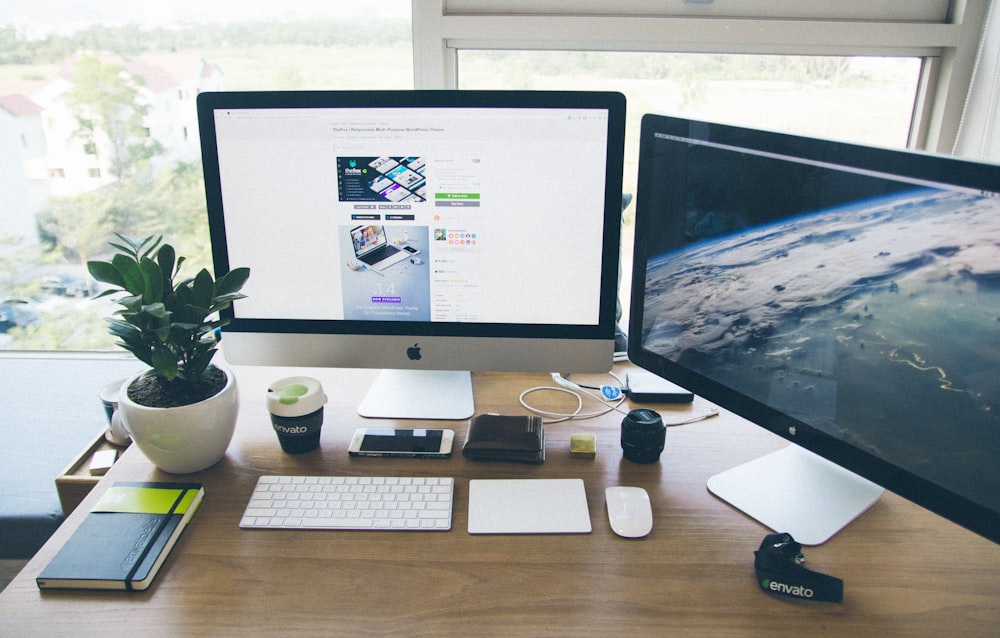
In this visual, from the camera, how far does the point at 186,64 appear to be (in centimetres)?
164

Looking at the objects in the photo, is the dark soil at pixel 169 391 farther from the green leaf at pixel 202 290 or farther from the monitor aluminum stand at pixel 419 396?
the monitor aluminum stand at pixel 419 396

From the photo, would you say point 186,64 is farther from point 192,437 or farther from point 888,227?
point 888,227

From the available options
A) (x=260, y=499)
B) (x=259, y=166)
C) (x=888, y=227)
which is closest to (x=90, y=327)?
(x=259, y=166)

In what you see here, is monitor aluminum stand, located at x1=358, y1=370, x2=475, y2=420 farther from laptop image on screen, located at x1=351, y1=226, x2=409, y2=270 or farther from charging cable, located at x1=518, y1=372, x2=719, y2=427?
laptop image on screen, located at x1=351, y1=226, x2=409, y2=270

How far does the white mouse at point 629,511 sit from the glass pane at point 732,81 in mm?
675

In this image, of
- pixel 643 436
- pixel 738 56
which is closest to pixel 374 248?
pixel 643 436

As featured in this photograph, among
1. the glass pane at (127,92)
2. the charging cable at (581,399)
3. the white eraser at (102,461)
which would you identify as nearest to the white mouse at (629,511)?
the charging cable at (581,399)

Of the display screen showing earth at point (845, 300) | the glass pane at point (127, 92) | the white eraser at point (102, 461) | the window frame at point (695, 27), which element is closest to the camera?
the display screen showing earth at point (845, 300)

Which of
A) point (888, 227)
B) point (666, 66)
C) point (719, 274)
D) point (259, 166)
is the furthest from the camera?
point (666, 66)

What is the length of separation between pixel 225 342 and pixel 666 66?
3.55ft

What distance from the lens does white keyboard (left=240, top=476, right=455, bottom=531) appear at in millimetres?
910

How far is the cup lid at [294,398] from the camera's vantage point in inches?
40.6

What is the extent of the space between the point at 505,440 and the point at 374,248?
35 centimetres

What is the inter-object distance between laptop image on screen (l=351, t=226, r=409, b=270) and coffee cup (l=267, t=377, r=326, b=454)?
0.21 metres
